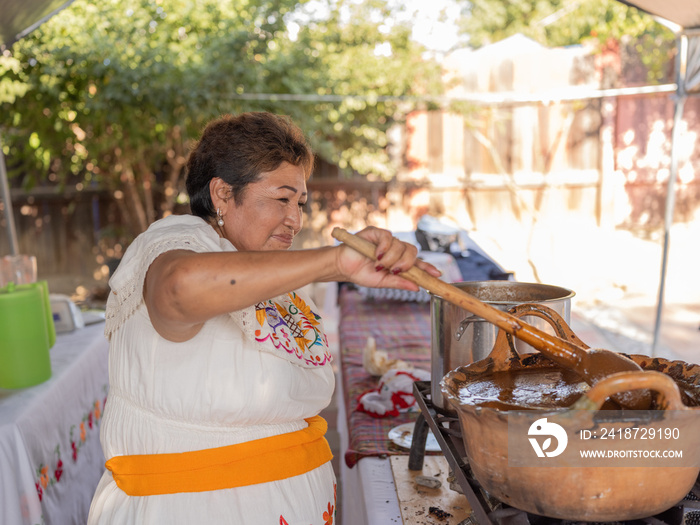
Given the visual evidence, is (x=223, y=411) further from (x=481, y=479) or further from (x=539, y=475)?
(x=539, y=475)

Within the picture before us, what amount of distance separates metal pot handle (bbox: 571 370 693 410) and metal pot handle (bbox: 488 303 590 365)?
14.4 inches

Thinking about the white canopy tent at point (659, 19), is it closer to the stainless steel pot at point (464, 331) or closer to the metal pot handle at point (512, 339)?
the stainless steel pot at point (464, 331)

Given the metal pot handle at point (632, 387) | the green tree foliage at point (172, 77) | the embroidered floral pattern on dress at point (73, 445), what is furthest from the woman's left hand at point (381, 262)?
the green tree foliage at point (172, 77)

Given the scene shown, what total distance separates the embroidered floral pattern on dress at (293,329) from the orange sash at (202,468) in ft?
0.71

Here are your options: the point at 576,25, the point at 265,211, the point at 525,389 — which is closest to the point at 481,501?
the point at 525,389

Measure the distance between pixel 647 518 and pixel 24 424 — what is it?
1820 millimetres

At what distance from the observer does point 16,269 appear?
2.79 meters

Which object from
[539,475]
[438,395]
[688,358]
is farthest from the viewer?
[688,358]

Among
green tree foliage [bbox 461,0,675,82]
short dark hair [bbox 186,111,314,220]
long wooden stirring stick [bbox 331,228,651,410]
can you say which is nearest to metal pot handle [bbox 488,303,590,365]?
long wooden stirring stick [bbox 331,228,651,410]

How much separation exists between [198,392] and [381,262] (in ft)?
1.68

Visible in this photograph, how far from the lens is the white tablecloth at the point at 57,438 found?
6.09 ft

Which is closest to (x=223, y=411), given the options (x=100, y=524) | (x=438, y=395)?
(x=100, y=524)

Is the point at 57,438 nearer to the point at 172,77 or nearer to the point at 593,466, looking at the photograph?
the point at 593,466

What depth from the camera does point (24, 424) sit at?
6.28 ft
